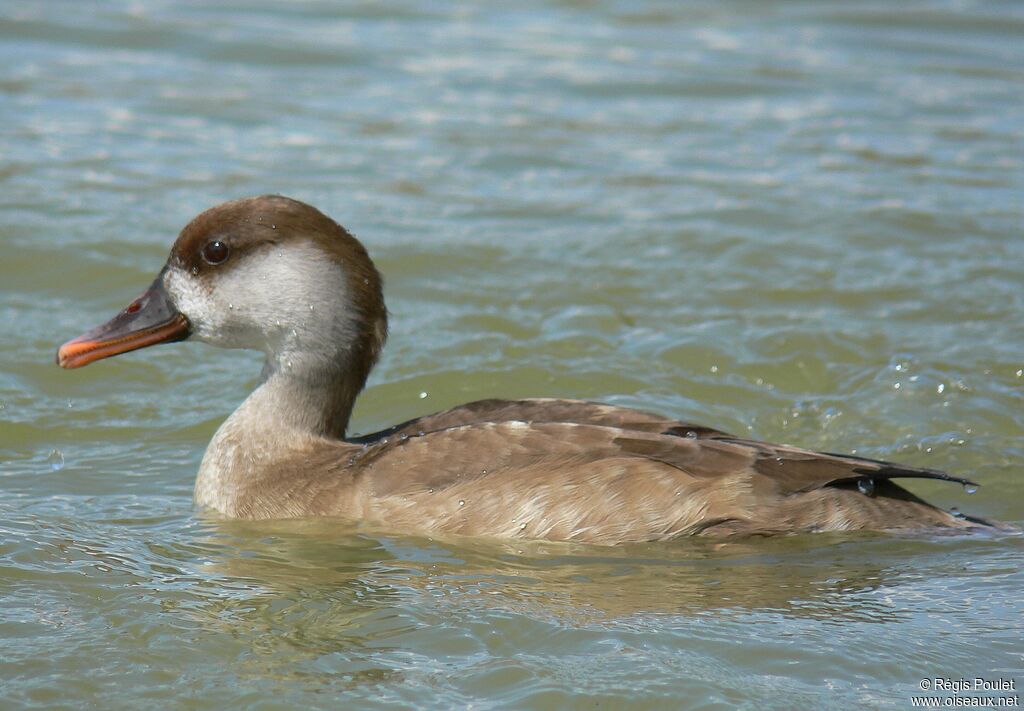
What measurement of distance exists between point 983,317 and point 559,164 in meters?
4.22

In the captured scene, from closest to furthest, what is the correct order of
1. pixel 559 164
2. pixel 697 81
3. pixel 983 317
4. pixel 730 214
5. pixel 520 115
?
1. pixel 983 317
2. pixel 730 214
3. pixel 559 164
4. pixel 520 115
5. pixel 697 81

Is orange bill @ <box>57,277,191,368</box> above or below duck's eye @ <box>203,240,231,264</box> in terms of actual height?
below

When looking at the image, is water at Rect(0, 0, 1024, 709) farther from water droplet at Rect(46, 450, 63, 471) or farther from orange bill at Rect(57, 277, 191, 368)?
orange bill at Rect(57, 277, 191, 368)

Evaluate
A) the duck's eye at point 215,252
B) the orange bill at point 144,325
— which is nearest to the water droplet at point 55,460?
the orange bill at point 144,325

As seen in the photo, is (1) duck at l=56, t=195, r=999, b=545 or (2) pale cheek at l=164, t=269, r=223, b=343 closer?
(1) duck at l=56, t=195, r=999, b=545

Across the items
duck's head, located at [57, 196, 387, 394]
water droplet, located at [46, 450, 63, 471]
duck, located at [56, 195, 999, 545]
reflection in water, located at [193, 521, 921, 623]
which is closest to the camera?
reflection in water, located at [193, 521, 921, 623]

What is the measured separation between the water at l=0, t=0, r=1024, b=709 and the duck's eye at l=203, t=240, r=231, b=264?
114cm

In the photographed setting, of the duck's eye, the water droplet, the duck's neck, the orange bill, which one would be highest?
the duck's eye

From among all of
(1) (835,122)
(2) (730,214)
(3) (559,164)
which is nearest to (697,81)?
(1) (835,122)

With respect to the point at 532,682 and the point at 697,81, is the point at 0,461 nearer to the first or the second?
the point at 532,682

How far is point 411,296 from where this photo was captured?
33.1 ft

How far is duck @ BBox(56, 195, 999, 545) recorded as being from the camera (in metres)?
6.65

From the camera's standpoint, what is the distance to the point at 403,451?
6.93 metres

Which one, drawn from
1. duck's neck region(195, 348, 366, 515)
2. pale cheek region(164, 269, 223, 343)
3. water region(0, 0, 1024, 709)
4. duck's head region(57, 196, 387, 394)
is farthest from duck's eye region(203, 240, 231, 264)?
water region(0, 0, 1024, 709)
